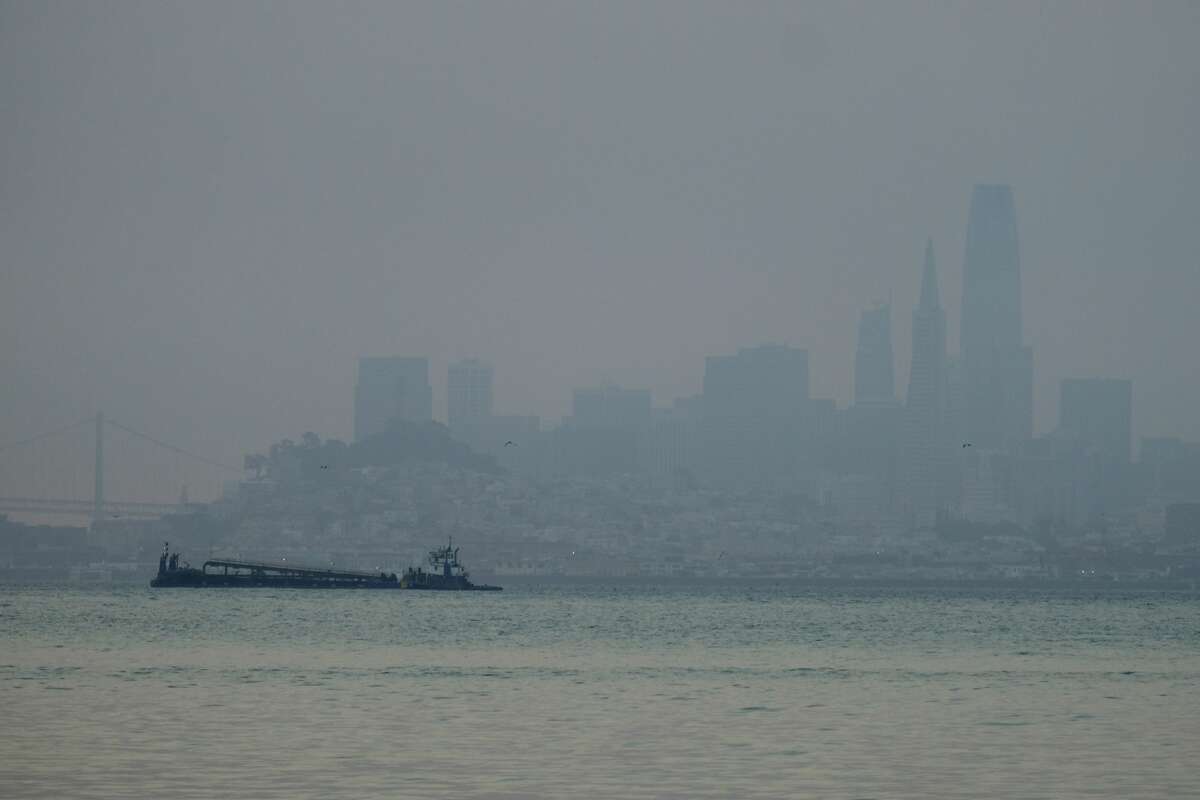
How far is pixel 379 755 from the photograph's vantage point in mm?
38094

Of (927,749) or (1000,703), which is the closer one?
(927,749)

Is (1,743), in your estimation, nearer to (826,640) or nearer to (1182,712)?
(1182,712)

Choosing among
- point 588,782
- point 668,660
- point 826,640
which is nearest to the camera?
point 588,782

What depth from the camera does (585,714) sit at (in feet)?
158

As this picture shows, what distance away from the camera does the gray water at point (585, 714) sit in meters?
34.7

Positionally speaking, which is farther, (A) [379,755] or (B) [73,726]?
(B) [73,726]

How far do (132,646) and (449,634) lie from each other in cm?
2186

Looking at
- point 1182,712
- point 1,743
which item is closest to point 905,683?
point 1182,712

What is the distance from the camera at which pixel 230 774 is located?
34.8m

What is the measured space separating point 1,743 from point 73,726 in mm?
3577

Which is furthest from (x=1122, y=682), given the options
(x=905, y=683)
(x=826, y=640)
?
(x=826, y=640)

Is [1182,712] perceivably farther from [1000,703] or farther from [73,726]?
[73,726]

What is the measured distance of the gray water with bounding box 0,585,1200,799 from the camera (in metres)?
34.7

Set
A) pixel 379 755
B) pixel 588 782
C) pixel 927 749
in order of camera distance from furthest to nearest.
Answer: pixel 927 749, pixel 379 755, pixel 588 782
